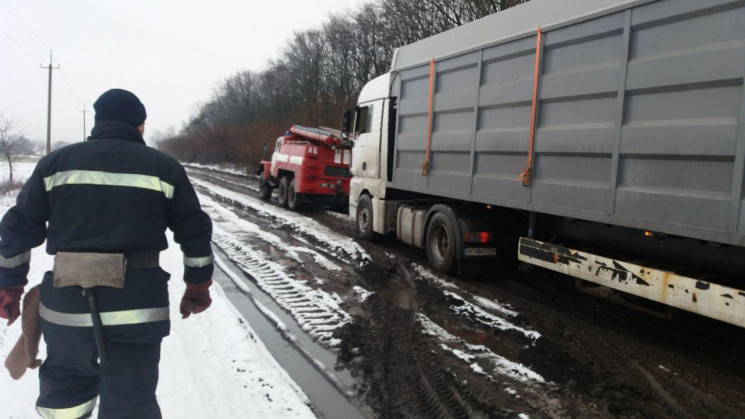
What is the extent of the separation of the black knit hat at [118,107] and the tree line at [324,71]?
1701 centimetres

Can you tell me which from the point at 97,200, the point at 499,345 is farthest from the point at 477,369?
the point at 97,200

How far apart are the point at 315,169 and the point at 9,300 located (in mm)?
12250

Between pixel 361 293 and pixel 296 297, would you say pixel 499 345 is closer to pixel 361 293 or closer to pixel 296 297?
pixel 361 293

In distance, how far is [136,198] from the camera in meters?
2.36

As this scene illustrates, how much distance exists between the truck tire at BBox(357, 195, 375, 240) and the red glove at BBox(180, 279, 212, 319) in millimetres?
6989

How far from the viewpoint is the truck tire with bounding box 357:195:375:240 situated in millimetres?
9773

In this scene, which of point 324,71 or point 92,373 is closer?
point 92,373

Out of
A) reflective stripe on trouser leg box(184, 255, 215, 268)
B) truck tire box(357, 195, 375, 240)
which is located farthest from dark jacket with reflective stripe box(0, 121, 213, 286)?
truck tire box(357, 195, 375, 240)

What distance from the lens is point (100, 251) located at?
2.30m

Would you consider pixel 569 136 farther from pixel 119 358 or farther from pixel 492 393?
pixel 119 358

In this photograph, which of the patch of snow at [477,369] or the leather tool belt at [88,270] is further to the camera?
the patch of snow at [477,369]

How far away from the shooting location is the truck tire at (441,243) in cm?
708

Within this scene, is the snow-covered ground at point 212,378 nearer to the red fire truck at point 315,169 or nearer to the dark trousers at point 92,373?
the dark trousers at point 92,373

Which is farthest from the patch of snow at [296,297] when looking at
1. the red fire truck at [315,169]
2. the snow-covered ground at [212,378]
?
the red fire truck at [315,169]
